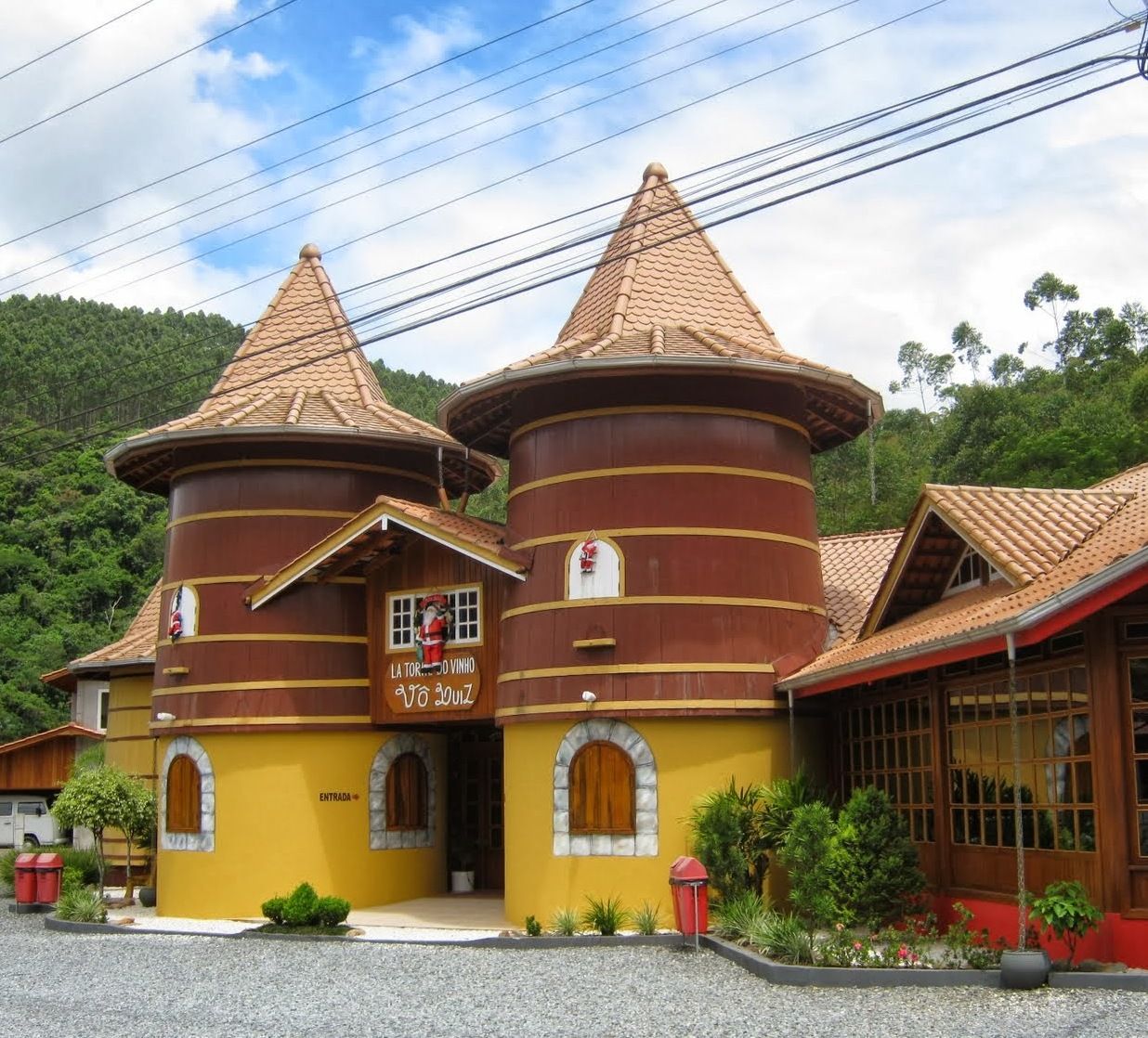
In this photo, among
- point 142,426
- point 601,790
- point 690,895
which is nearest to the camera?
point 690,895

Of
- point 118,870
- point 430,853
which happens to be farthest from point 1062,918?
point 118,870

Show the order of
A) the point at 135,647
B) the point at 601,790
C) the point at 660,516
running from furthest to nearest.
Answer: the point at 135,647
the point at 660,516
the point at 601,790

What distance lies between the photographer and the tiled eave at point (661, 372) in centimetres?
1831

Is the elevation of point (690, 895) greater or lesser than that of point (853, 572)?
lesser

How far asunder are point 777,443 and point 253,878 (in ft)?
31.9

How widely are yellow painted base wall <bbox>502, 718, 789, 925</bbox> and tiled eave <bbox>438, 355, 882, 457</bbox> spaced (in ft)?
14.2

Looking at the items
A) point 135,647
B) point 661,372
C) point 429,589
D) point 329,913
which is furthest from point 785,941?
point 135,647

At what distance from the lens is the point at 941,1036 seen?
415 inches

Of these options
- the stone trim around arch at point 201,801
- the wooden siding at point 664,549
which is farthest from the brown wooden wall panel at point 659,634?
the stone trim around arch at point 201,801

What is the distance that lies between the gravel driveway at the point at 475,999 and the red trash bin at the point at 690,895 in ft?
1.37

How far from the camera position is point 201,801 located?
865 inches

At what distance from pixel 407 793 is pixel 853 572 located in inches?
298

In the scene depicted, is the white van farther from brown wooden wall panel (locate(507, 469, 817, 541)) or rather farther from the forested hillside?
brown wooden wall panel (locate(507, 469, 817, 541))

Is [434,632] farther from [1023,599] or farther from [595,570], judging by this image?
[1023,599]
